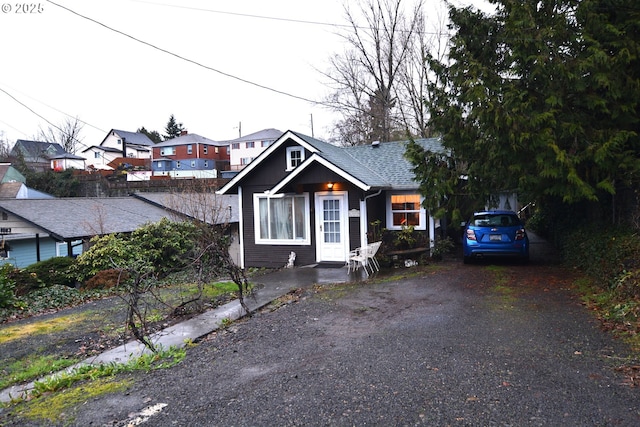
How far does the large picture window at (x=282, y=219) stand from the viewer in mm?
14865

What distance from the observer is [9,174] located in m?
44.3

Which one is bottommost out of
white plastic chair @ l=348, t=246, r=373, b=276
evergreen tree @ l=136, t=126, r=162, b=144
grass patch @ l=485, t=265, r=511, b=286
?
grass patch @ l=485, t=265, r=511, b=286

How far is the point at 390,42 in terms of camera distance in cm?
3133

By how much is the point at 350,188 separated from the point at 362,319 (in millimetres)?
7146

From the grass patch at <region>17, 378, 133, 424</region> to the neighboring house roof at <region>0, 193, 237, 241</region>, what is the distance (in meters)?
13.9

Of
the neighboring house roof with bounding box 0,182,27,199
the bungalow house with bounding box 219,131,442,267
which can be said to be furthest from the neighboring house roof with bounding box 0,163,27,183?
the bungalow house with bounding box 219,131,442,267

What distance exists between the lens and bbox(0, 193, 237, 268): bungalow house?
17797 millimetres

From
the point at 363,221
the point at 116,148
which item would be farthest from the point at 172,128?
the point at 363,221

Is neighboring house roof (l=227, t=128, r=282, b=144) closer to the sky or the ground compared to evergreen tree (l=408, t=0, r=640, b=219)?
closer to the sky

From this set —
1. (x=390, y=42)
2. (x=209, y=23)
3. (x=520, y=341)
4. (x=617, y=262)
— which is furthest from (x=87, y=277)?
(x=390, y=42)

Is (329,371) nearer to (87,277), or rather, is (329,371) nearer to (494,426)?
(494,426)

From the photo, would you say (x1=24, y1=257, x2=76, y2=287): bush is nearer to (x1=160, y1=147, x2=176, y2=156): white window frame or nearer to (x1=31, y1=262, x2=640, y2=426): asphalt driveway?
(x1=31, y1=262, x2=640, y2=426): asphalt driveway

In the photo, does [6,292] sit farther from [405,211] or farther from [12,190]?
[12,190]

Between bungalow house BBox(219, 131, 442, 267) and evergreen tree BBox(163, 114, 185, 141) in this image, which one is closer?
bungalow house BBox(219, 131, 442, 267)
